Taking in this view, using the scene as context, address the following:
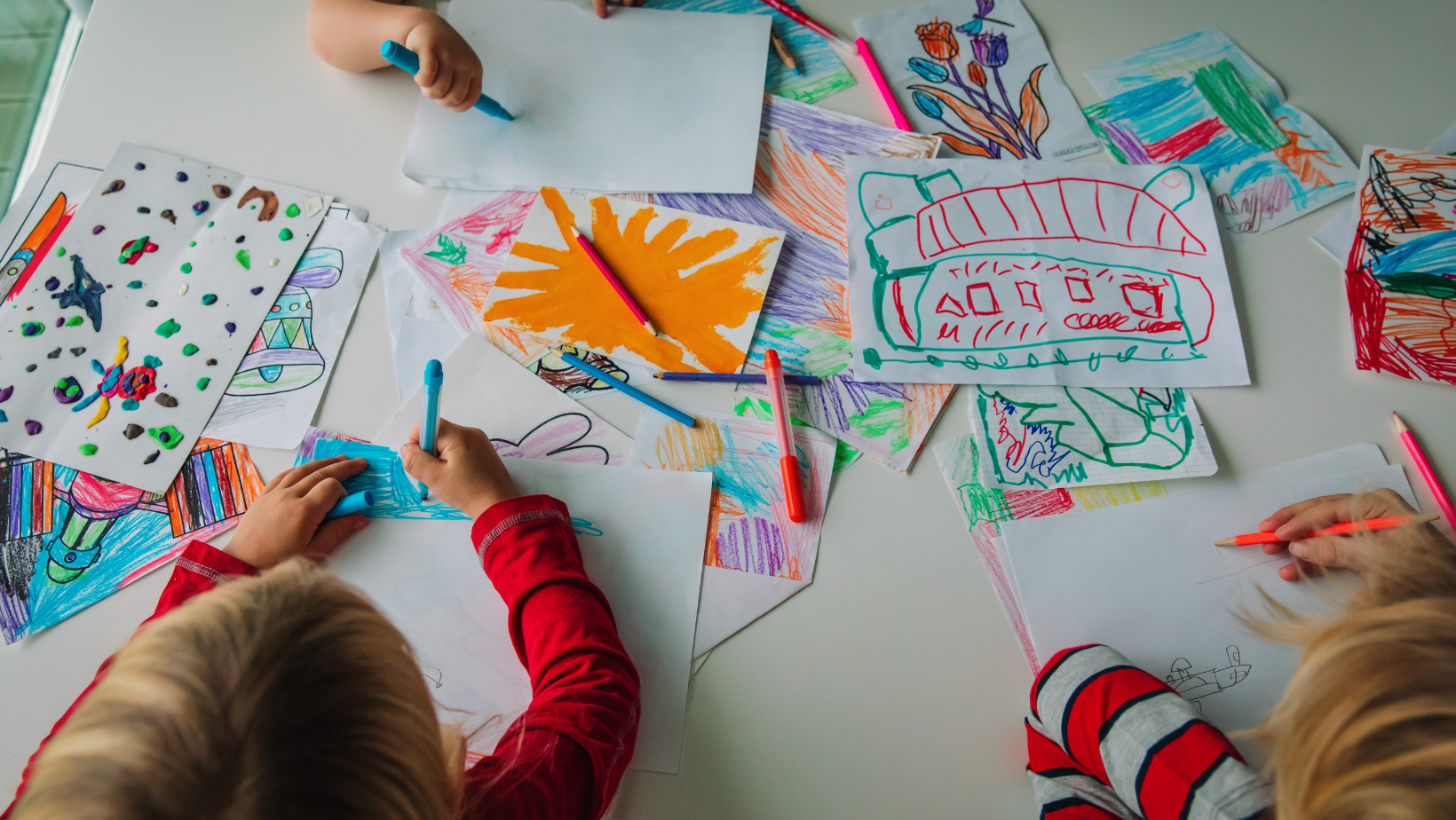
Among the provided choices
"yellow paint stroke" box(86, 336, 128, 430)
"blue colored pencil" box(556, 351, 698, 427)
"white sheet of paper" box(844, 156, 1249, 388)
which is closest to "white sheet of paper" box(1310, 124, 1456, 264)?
"white sheet of paper" box(844, 156, 1249, 388)

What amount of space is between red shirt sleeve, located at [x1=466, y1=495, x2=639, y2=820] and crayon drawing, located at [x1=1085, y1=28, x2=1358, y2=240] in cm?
70

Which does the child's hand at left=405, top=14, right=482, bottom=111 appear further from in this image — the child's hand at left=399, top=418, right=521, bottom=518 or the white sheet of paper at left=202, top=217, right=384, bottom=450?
the child's hand at left=399, top=418, right=521, bottom=518

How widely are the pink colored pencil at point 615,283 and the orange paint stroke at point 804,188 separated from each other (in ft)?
0.60

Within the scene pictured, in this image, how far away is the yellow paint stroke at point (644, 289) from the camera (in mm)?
689

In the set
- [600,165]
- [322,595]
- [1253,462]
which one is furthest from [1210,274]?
[322,595]

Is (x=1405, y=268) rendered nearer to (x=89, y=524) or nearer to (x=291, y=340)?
(x=291, y=340)

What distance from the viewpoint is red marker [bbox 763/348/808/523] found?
629 mm

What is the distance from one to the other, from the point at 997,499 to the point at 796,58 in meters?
0.53

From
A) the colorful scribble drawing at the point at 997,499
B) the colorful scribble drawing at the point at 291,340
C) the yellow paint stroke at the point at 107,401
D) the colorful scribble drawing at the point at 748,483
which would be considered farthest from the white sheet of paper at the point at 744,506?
the yellow paint stroke at the point at 107,401

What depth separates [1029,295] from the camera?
2.37 ft

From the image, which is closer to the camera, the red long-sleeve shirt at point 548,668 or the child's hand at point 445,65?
the red long-sleeve shirt at point 548,668

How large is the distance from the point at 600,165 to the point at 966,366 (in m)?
0.42

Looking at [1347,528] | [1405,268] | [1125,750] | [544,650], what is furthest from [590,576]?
[1405,268]

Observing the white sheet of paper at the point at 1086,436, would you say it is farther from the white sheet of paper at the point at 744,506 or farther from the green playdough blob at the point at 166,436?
the green playdough blob at the point at 166,436
